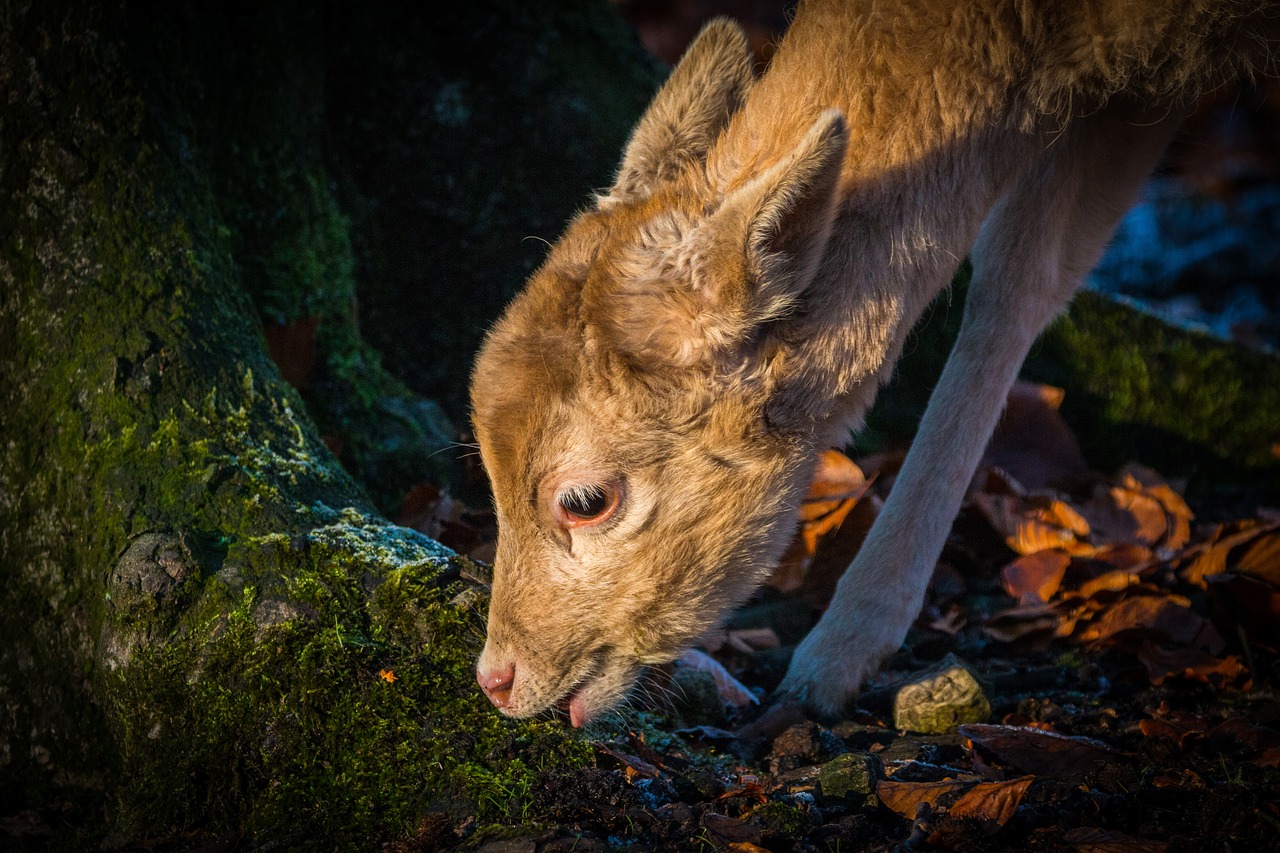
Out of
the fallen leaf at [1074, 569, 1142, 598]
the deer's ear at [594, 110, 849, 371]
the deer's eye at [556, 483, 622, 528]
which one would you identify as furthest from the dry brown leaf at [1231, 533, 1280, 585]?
the deer's eye at [556, 483, 622, 528]

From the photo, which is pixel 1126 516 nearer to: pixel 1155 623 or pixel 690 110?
pixel 1155 623

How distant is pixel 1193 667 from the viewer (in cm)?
348

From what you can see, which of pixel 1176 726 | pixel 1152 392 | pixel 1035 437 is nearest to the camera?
pixel 1176 726

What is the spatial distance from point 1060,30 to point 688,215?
1330 mm

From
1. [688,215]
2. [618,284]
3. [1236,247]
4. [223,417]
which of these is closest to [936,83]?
[688,215]

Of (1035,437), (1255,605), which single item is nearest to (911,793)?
(1255,605)

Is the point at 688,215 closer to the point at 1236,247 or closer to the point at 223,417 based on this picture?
the point at 223,417

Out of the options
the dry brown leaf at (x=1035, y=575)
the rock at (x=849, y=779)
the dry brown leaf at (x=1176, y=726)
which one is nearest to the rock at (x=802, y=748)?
the rock at (x=849, y=779)

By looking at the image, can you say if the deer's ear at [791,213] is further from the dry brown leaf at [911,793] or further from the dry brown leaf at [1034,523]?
the dry brown leaf at [1034,523]

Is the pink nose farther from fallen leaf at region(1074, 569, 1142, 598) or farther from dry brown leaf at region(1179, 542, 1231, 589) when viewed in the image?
dry brown leaf at region(1179, 542, 1231, 589)

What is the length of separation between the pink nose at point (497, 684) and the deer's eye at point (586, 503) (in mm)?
466

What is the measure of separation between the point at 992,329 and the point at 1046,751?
1800 millimetres

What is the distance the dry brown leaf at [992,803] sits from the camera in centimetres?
235

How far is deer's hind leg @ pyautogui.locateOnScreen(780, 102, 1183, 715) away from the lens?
12.2ft
